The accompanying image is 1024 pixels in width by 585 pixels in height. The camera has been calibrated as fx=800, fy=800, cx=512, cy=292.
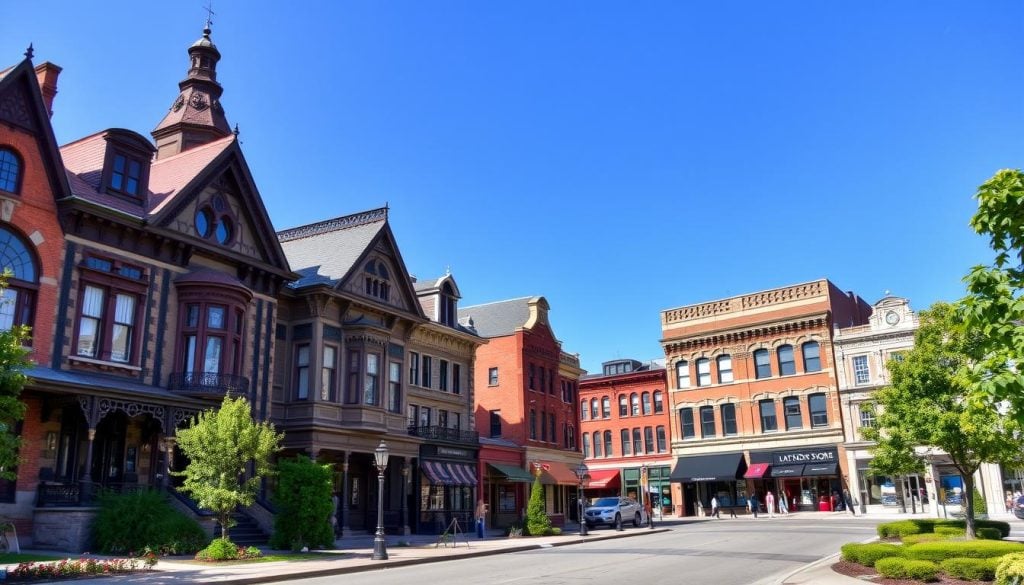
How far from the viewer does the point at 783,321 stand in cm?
5853

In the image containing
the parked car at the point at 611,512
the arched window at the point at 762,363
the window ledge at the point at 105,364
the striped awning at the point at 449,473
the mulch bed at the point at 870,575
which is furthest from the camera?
the arched window at the point at 762,363

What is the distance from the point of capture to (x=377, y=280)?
36156 mm

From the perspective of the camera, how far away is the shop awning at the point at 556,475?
49719mm

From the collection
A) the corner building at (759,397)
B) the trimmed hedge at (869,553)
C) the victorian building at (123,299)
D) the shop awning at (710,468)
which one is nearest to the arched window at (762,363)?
the corner building at (759,397)

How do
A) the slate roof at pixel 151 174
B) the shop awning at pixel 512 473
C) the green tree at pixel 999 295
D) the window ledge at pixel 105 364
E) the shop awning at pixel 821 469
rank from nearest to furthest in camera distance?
the green tree at pixel 999 295, the window ledge at pixel 105 364, the slate roof at pixel 151 174, the shop awning at pixel 512 473, the shop awning at pixel 821 469

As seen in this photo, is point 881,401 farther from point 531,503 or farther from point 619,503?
point 619,503

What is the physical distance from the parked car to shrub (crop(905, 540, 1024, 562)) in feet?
84.9

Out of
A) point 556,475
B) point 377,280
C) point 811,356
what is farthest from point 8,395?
point 811,356

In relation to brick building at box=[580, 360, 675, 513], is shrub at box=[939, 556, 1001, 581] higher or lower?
lower

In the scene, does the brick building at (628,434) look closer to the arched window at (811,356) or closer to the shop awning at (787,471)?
the shop awning at (787,471)

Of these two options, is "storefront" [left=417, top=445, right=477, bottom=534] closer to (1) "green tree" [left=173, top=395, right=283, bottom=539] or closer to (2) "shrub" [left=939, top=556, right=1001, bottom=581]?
(1) "green tree" [left=173, top=395, right=283, bottom=539]

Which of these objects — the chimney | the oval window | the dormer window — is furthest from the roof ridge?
the chimney

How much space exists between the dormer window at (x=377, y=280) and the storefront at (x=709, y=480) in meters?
32.4

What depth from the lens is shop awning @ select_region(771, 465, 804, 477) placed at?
55.2 metres
